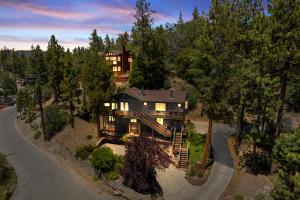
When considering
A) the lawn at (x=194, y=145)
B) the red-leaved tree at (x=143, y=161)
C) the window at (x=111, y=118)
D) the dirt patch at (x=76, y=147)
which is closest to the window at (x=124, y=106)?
the window at (x=111, y=118)

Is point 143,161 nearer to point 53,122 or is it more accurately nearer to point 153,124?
point 153,124

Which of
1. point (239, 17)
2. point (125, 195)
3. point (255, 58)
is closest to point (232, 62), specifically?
point (255, 58)

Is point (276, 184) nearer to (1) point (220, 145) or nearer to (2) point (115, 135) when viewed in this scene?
(1) point (220, 145)

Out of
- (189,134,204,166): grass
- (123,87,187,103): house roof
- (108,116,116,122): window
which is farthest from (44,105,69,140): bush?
(189,134,204,166): grass

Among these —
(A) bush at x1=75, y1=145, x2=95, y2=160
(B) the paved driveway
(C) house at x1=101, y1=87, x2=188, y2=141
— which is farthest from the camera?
(C) house at x1=101, y1=87, x2=188, y2=141

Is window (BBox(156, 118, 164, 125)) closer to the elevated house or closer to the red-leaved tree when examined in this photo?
the elevated house

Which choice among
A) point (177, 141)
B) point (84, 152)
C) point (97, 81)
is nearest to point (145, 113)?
point (177, 141)

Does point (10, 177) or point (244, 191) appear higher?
point (244, 191)
